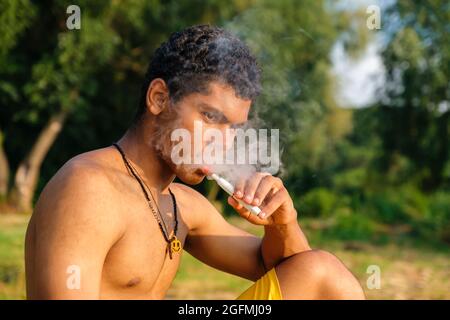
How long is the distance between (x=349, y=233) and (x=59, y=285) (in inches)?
320

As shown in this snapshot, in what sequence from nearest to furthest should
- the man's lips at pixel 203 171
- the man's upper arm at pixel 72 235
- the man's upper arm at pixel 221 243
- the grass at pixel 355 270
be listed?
the man's upper arm at pixel 72 235 → the man's lips at pixel 203 171 → the man's upper arm at pixel 221 243 → the grass at pixel 355 270

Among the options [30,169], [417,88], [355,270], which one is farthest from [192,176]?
[30,169]

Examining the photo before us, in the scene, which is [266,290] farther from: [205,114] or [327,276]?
[205,114]

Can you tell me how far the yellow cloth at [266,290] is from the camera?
188 cm

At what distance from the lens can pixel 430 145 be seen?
11461 mm

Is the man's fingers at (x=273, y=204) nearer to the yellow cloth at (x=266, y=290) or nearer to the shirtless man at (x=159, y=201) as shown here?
the shirtless man at (x=159, y=201)

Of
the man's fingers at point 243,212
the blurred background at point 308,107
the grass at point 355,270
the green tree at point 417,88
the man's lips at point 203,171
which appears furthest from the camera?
the green tree at point 417,88

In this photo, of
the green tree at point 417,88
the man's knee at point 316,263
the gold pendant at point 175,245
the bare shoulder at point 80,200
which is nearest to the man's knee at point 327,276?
the man's knee at point 316,263

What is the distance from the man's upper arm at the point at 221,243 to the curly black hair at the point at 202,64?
549 mm

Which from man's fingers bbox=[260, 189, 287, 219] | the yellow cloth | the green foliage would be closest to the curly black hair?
man's fingers bbox=[260, 189, 287, 219]

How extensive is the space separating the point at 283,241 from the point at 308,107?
17.8 feet

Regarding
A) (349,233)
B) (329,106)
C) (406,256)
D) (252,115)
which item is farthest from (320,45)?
(252,115)

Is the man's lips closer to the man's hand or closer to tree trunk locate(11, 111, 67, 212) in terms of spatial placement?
the man's hand
